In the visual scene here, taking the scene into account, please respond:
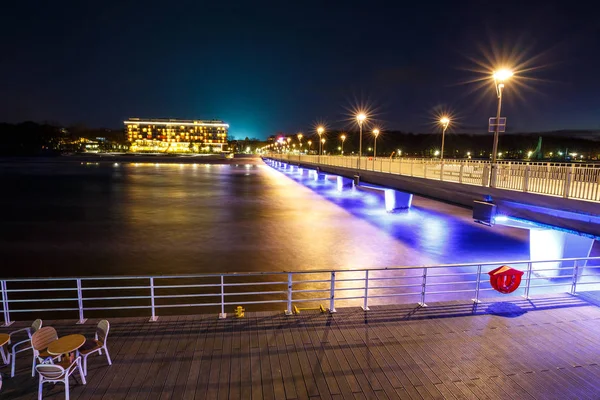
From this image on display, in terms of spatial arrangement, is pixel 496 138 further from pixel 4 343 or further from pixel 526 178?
pixel 4 343

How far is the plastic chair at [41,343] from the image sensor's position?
20.9 feet

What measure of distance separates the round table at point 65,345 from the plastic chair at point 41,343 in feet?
0.38

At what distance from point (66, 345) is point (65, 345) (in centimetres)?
2

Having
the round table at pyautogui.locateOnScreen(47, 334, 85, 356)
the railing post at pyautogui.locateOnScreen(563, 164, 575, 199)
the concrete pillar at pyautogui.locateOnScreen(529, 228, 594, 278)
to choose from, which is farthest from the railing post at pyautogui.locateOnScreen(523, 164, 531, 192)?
the round table at pyautogui.locateOnScreen(47, 334, 85, 356)

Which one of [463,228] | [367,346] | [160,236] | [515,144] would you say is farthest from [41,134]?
[515,144]

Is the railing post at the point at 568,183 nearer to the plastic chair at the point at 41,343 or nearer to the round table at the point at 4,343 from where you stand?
the plastic chair at the point at 41,343

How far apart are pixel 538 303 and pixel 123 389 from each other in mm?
10251

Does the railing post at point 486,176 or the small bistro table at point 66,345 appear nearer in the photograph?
the small bistro table at point 66,345

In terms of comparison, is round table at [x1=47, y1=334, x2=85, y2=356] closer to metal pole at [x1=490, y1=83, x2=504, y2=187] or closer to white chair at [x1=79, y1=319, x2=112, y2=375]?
white chair at [x1=79, y1=319, x2=112, y2=375]

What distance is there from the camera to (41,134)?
594 feet

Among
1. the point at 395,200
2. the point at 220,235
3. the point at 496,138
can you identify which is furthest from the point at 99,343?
the point at 395,200

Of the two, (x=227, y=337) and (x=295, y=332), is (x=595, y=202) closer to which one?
(x=295, y=332)

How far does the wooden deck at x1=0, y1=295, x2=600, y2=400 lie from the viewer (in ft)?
20.9

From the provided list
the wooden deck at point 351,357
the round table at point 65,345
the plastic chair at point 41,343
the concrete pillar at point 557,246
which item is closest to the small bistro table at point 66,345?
the round table at point 65,345
